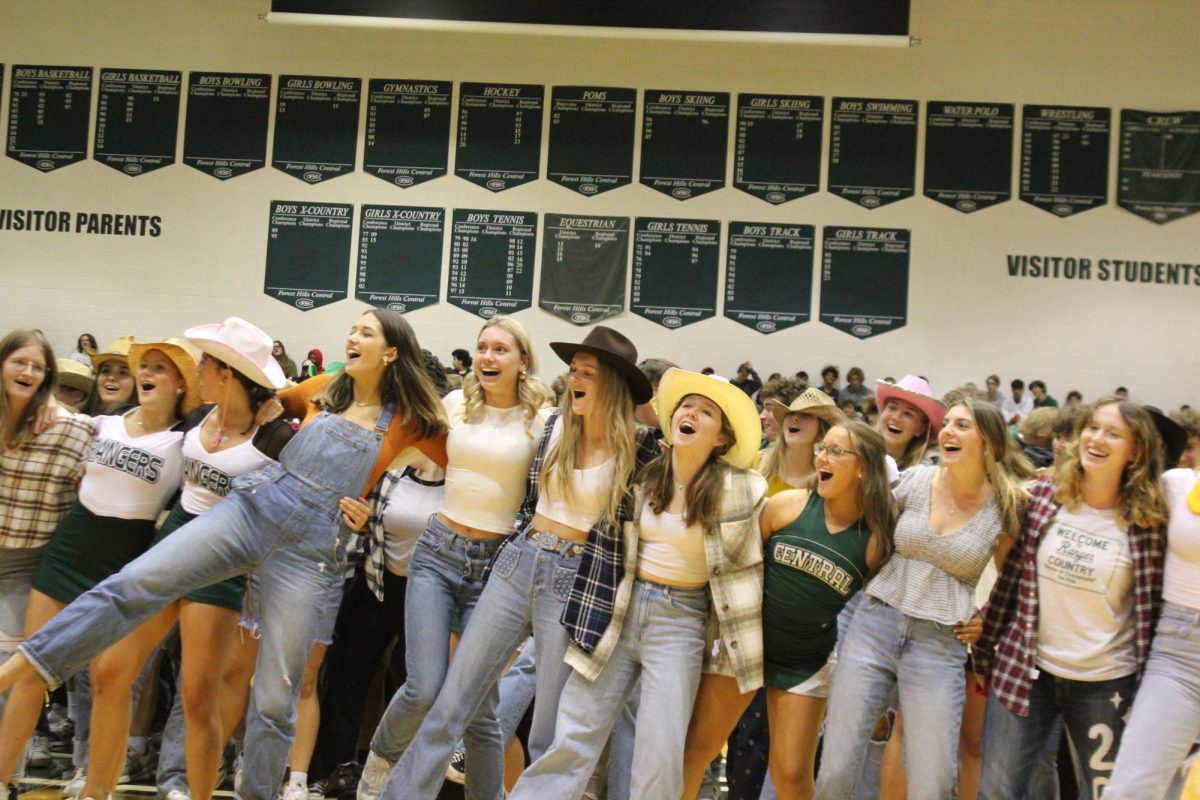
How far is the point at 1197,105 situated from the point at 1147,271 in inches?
96.1

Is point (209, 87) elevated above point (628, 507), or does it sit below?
above

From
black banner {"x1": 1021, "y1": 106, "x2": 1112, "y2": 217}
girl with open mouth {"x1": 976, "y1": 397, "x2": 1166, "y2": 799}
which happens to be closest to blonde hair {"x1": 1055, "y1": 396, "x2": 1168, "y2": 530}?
girl with open mouth {"x1": 976, "y1": 397, "x2": 1166, "y2": 799}

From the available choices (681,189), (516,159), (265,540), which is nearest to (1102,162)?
(681,189)

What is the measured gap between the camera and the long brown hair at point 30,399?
4543 mm

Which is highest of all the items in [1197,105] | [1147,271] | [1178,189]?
[1197,105]

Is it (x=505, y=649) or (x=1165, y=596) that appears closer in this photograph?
(x=1165, y=596)

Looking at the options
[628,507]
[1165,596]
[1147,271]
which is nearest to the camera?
[1165,596]

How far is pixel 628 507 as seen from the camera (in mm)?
3844

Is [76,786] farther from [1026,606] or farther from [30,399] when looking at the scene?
[1026,606]

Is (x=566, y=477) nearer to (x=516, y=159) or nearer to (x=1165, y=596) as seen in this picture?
(x=1165, y=596)

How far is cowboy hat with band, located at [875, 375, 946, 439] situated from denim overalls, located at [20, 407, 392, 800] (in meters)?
2.34

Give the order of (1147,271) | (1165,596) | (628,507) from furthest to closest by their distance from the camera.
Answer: (1147,271), (628,507), (1165,596)

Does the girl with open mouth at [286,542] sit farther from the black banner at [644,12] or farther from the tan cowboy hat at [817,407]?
the black banner at [644,12]

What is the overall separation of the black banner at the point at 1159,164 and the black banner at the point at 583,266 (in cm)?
701
